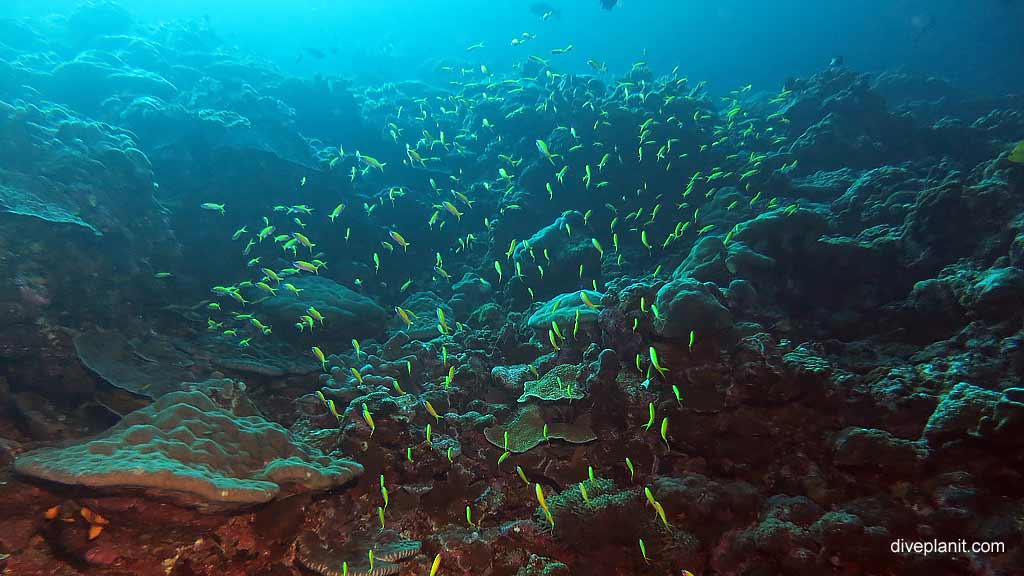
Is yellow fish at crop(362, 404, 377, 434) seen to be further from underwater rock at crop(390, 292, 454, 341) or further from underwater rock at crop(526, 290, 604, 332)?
underwater rock at crop(390, 292, 454, 341)

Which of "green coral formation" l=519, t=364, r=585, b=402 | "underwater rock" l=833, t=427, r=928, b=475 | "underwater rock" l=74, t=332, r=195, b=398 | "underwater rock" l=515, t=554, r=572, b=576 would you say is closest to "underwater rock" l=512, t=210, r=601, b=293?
"green coral formation" l=519, t=364, r=585, b=402

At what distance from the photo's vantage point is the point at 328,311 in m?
9.77

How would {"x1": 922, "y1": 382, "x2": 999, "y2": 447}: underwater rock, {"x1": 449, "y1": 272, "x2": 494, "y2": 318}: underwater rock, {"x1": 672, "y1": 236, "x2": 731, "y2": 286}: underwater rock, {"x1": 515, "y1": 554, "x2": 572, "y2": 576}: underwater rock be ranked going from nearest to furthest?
{"x1": 922, "y1": 382, "x2": 999, "y2": 447}: underwater rock
{"x1": 515, "y1": 554, "x2": 572, "y2": 576}: underwater rock
{"x1": 672, "y1": 236, "x2": 731, "y2": 286}: underwater rock
{"x1": 449, "y1": 272, "x2": 494, "y2": 318}: underwater rock

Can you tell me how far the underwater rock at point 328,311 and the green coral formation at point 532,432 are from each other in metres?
5.58

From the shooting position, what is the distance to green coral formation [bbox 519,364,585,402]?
5.64 metres

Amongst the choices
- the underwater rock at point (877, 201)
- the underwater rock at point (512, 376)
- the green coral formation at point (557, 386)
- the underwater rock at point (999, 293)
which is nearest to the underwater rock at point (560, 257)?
the underwater rock at point (512, 376)

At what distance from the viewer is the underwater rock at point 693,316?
5387mm

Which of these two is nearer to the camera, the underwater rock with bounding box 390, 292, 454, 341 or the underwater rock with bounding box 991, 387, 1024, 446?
the underwater rock with bounding box 991, 387, 1024, 446

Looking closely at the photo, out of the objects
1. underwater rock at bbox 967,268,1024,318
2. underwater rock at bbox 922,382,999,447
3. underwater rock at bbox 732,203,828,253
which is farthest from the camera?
underwater rock at bbox 732,203,828,253

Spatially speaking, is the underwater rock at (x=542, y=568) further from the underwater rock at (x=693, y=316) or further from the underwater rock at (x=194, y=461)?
the underwater rock at (x=693, y=316)

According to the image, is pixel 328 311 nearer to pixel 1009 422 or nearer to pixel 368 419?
pixel 368 419

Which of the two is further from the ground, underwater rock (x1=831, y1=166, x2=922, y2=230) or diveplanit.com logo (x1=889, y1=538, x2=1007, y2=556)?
underwater rock (x1=831, y1=166, x2=922, y2=230)

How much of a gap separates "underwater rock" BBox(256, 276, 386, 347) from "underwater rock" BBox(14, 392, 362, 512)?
487 centimetres

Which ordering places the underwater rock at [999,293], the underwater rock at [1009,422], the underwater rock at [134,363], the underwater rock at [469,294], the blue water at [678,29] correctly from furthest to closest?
the blue water at [678,29] → the underwater rock at [469,294] → the underwater rock at [134,363] → the underwater rock at [999,293] → the underwater rock at [1009,422]
